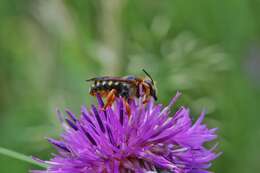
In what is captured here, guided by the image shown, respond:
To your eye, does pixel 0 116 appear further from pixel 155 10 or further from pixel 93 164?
pixel 93 164

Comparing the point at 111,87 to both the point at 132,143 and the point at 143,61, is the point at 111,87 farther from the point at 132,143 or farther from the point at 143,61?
the point at 143,61

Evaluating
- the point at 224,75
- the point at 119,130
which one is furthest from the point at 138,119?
the point at 224,75

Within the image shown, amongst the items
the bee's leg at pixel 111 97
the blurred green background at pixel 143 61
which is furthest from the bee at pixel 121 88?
the blurred green background at pixel 143 61

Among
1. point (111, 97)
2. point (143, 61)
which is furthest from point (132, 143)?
point (143, 61)

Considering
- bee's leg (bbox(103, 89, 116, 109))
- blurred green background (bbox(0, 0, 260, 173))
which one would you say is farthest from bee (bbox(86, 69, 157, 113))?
blurred green background (bbox(0, 0, 260, 173))

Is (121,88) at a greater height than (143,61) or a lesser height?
lesser

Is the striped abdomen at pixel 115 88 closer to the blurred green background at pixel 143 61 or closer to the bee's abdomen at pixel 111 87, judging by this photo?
the bee's abdomen at pixel 111 87
